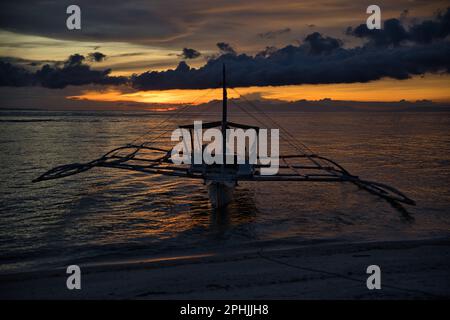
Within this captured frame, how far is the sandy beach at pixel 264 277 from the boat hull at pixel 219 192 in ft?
17.9

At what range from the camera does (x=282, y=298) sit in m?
7.96

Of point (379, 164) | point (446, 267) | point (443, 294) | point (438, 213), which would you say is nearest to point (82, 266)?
point (443, 294)

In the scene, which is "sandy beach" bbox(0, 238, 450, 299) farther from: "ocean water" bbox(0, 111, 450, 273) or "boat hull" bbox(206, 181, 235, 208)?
"boat hull" bbox(206, 181, 235, 208)

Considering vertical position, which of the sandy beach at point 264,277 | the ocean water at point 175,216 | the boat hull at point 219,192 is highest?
the boat hull at point 219,192

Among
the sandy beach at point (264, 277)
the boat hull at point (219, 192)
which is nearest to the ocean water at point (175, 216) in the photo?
the boat hull at point (219, 192)

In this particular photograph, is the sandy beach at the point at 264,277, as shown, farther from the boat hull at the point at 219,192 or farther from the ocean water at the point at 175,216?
the boat hull at the point at 219,192

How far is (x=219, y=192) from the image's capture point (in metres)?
17.0

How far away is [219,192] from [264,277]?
8065 mm

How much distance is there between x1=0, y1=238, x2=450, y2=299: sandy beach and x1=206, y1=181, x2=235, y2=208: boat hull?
17.9 feet

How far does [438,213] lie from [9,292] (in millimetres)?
16398

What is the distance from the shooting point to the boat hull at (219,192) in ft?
55.4

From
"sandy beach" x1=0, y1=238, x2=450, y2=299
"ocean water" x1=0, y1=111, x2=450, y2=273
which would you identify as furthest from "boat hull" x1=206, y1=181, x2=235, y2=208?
"sandy beach" x1=0, y1=238, x2=450, y2=299

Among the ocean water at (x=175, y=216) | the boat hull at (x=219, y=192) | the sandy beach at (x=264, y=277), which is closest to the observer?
the sandy beach at (x=264, y=277)

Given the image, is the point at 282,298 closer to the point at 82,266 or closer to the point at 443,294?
the point at 443,294
